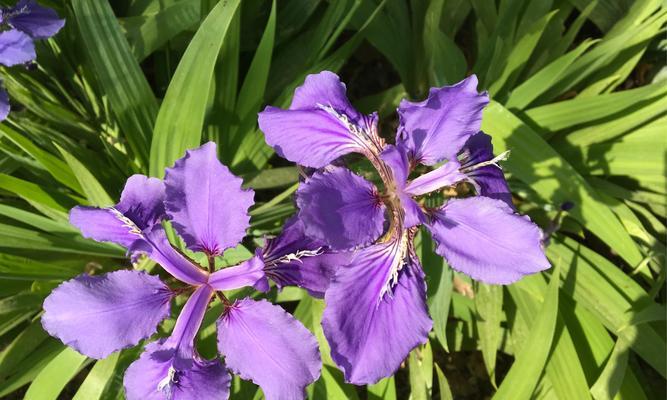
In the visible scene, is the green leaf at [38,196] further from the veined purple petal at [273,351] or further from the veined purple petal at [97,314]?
the veined purple petal at [273,351]

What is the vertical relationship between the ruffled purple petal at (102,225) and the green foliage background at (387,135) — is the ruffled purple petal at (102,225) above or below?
above

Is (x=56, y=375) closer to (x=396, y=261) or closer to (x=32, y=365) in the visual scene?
(x=32, y=365)

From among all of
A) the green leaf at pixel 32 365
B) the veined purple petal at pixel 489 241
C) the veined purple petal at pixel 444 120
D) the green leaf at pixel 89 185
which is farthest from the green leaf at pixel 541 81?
the green leaf at pixel 32 365

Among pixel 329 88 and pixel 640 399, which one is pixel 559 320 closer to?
pixel 640 399

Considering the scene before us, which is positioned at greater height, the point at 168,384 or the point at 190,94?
the point at 190,94

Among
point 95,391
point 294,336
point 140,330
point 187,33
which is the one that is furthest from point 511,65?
point 95,391

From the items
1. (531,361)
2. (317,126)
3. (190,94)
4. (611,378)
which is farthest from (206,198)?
(611,378)

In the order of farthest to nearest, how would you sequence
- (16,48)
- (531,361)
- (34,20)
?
(531,361)
(34,20)
(16,48)
